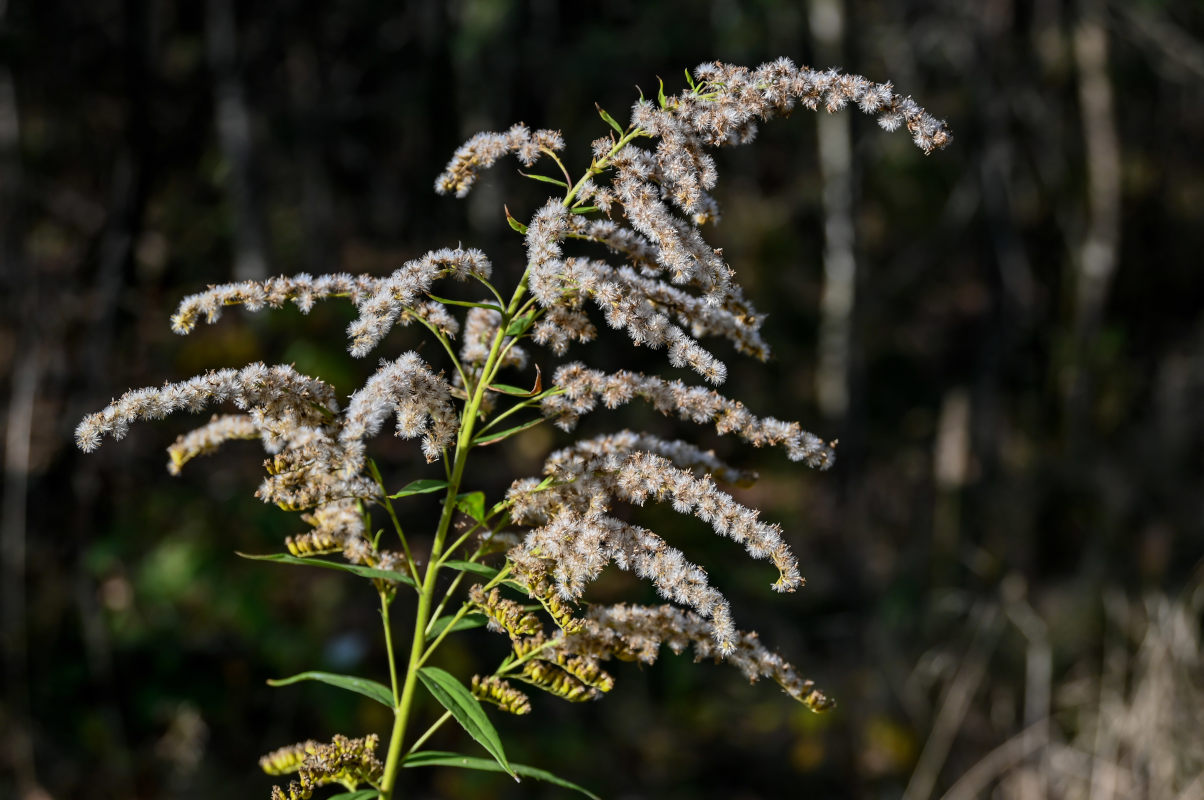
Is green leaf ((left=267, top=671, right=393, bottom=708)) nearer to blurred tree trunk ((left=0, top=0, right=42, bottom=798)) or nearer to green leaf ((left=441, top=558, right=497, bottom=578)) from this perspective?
green leaf ((left=441, top=558, right=497, bottom=578))

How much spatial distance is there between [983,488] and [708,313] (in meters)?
6.08

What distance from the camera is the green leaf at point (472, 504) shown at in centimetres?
127

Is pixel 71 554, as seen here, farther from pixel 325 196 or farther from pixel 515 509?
pixel 325 196

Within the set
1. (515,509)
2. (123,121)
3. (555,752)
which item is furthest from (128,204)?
(515,509)

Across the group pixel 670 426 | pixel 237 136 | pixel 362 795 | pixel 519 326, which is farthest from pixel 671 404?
pixel 670 426

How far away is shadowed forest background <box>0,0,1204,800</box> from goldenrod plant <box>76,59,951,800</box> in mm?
1402

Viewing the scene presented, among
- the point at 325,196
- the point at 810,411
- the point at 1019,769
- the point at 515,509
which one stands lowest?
the point at 1019,769

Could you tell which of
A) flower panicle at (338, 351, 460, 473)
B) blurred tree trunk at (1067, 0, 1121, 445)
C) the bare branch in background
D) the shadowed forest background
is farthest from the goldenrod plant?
blurred tree trunk at (1067, 0, 1121, 445)

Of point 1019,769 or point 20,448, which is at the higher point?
point 20,448

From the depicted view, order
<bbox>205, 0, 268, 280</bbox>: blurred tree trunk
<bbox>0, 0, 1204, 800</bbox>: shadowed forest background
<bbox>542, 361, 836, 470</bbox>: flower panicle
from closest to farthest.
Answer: <bbox>542, 361, 836, 470</bbox>: flower panicle → <bbox>0, 0, 1204, 800</bbox>: shadowed forest background → <bbox>205, 0, 268, 280</bbox>: blurred tree trunk

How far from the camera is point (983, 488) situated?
686 cm

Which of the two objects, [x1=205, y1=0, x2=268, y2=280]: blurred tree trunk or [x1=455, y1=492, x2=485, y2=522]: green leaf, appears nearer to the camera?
[x1=455, y1=492, x2=485, y2=522]: green leaf

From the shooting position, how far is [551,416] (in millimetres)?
1407

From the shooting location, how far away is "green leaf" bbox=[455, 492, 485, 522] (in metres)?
1.27
